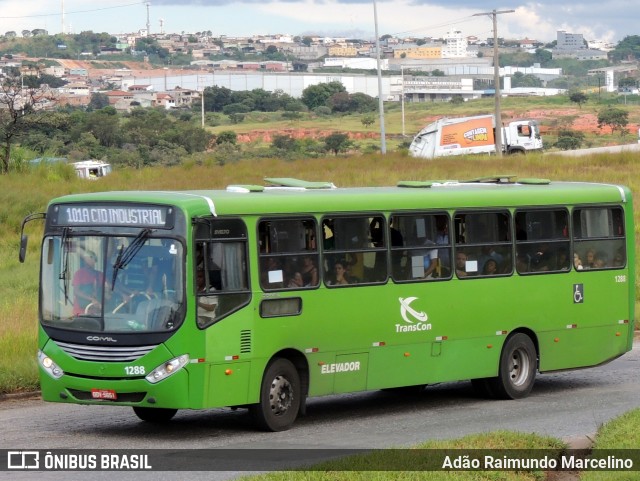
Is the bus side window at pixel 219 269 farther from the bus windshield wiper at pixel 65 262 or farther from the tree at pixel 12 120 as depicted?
the tree at pixel 12 120

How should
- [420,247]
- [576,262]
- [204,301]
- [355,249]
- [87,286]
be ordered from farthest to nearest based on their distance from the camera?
[576,262]
[420,247]
[355,249]
[87,286]
[204,301]

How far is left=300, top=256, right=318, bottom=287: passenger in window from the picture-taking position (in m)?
14.5

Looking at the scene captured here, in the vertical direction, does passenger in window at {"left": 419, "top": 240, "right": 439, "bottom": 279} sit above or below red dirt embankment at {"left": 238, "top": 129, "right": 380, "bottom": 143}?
below

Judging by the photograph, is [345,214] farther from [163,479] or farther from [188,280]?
[163,479]

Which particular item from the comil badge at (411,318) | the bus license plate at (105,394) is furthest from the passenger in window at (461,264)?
the bus license plate at (105,394)

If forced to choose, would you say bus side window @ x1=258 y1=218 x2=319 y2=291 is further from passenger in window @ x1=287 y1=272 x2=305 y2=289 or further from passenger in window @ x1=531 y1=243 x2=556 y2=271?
passenger in window @ x1=531 y1=243 x2=556 y2=271

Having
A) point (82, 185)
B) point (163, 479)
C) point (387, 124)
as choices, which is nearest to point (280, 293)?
point (163, 479)

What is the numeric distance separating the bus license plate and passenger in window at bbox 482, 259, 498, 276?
5562 millimetres

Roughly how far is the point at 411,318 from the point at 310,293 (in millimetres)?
1756

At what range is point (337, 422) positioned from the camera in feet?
48.8

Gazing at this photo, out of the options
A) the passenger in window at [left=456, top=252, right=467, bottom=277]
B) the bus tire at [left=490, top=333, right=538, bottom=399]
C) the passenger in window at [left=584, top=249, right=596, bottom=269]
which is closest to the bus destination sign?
the passenger in window at [left=456, top=252, right=467, bottom=277]

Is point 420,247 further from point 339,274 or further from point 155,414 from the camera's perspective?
point 155,414

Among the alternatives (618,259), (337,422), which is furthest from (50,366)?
(618,259)

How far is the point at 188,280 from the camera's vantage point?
43.4 feet
